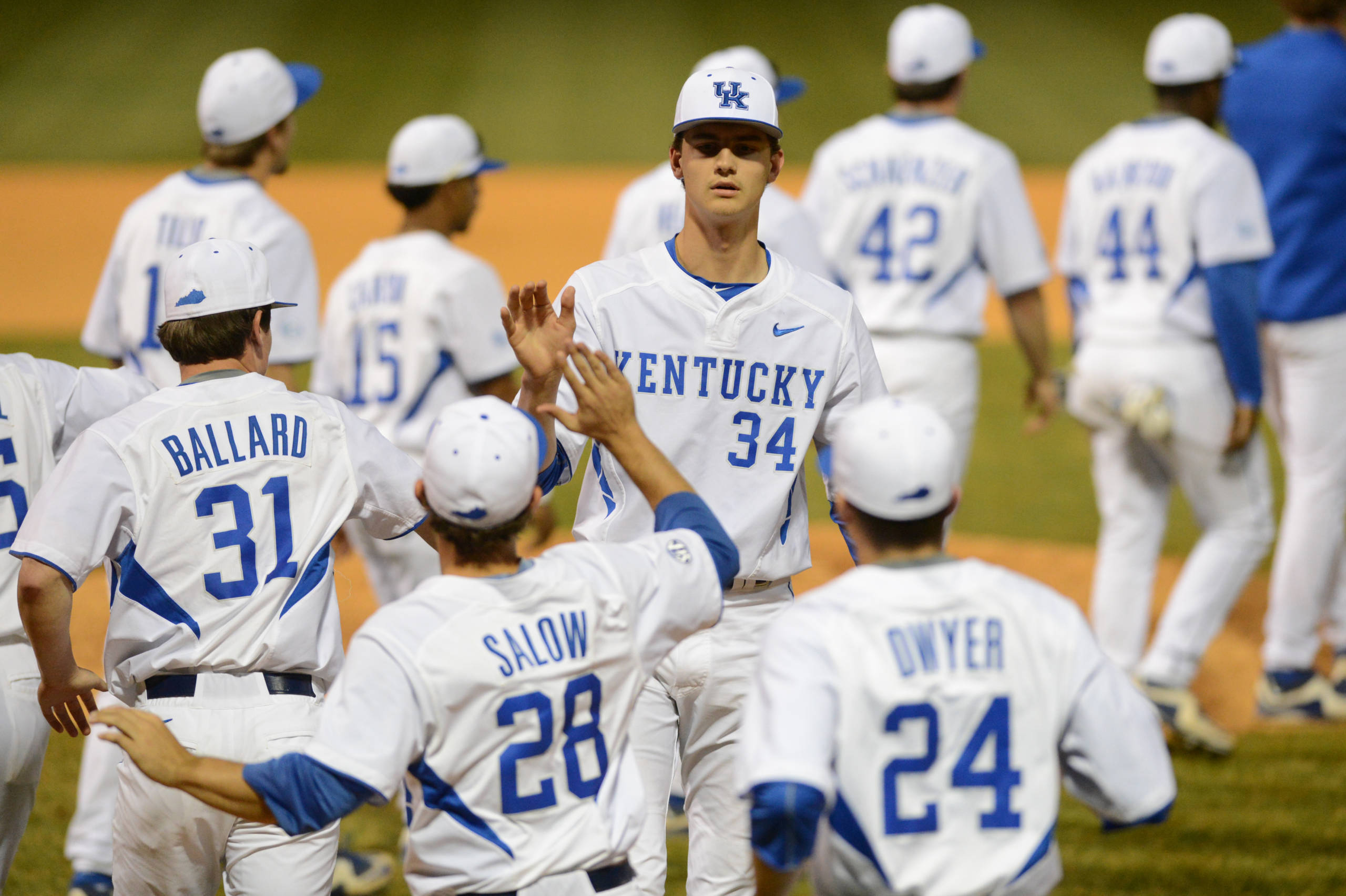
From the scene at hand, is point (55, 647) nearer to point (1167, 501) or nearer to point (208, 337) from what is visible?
point (208, 337)

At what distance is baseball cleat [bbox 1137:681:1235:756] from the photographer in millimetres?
5852

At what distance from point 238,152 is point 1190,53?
373 cm

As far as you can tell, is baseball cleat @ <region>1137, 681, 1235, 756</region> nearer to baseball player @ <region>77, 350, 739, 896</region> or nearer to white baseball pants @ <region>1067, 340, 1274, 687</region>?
white baseball pants @ <region>1067, 340, 1274, 687</region>

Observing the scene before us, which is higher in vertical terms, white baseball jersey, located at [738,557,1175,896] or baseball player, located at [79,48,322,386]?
baseball player, located at [79,48,322,386]

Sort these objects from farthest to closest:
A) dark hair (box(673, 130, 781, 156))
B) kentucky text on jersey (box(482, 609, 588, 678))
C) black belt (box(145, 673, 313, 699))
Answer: dark hair (box(673, 130, 781, 156)) → black belt (box(145, 673, 313, 699)) → kentucky text on jersey (box(482, 609, 588, 678))

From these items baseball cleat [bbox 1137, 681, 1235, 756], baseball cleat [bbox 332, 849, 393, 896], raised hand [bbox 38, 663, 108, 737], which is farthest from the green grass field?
raised hand [bbox 38, 663, 108, 737]

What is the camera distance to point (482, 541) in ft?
8.64

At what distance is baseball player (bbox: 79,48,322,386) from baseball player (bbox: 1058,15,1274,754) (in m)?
3.24

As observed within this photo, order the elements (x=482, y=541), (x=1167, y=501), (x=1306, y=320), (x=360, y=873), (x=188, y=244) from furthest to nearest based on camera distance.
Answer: (x=1167, y=501), (x=1306, y=320), (x=188, y=244), (x=360, y=873), (x=482, y=541)

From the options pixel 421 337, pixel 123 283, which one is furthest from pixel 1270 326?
pixel 123 283

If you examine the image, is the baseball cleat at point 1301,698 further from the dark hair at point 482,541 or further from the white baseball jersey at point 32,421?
the white baseball jersey at point 32,421

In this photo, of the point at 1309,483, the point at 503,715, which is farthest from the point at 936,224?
the point at 503,715

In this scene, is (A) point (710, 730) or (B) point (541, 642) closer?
(B) point (541, 642)

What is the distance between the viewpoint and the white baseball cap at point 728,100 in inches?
131
